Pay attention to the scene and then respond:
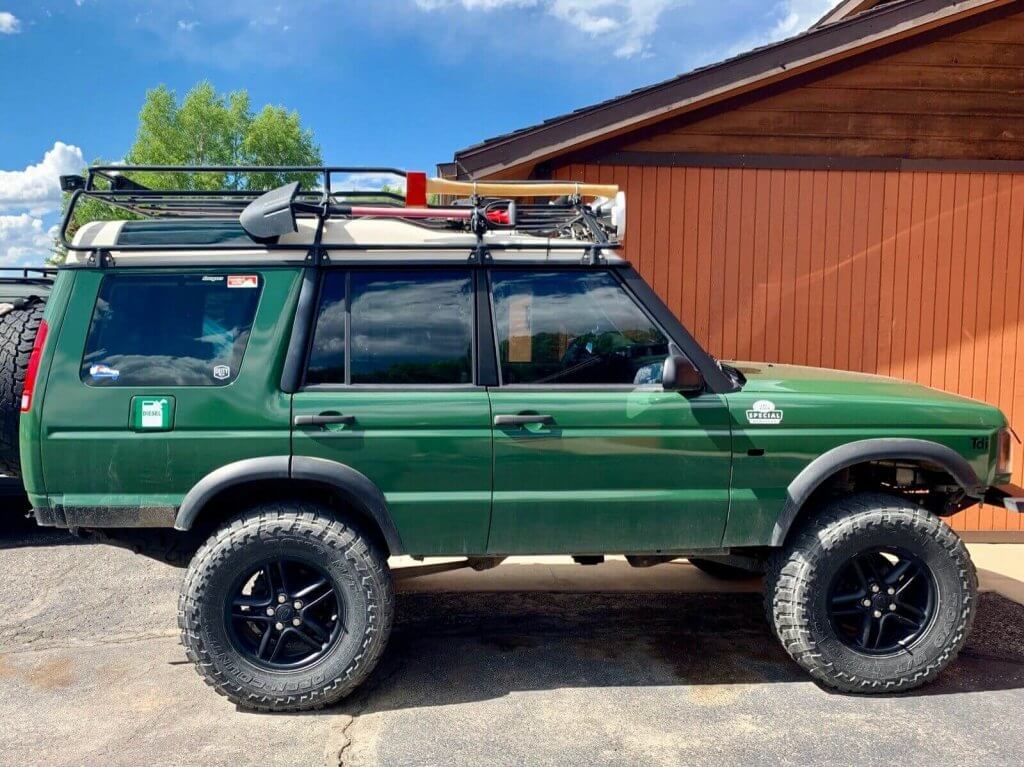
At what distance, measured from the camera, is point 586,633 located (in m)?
4.33

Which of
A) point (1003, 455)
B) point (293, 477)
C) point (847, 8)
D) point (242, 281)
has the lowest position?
point (293, 477)

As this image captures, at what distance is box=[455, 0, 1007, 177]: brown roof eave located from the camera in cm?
564

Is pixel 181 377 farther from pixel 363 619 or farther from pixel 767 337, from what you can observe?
pixel 767 337

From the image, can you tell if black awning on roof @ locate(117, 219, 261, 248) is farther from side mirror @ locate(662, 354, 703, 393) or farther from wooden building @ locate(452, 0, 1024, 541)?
wooden building @ locate(452, 0, 1024, 541)

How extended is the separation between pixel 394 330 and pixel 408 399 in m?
0.34

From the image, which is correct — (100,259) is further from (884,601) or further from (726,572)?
(726,572)

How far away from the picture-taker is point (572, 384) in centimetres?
349

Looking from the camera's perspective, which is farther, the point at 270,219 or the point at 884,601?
the point at 884,601

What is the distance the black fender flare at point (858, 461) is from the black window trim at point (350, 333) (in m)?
1.52

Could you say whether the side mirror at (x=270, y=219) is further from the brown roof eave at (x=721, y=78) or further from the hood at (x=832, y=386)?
the brown roof eave at (x=721, y=78)

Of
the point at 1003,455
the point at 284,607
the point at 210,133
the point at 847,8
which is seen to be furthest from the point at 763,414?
the point at 210,133

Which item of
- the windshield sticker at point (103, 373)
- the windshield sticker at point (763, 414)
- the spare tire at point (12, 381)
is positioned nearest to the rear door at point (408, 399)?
the windshield sticker at point (103, 373)

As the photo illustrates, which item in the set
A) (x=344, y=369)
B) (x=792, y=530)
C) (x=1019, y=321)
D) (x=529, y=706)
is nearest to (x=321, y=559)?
(x=344, y=369)

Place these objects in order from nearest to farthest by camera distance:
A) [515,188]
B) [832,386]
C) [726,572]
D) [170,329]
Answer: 1. [170,329]
2. [832,386]
3. [515,188]
4. [726,572]
